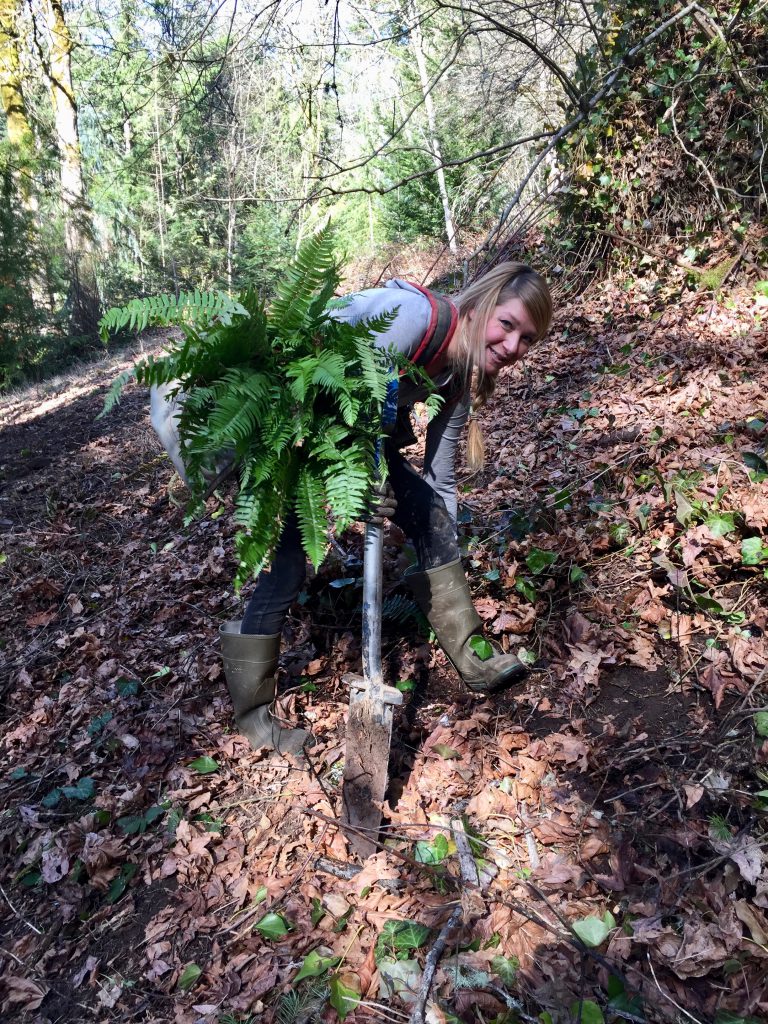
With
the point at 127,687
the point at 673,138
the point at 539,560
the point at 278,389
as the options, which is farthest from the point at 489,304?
the point at 673,138

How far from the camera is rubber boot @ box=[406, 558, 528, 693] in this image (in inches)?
118

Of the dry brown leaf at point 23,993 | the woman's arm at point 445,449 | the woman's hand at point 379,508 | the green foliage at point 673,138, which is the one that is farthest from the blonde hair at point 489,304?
the green foliage at point 673,138

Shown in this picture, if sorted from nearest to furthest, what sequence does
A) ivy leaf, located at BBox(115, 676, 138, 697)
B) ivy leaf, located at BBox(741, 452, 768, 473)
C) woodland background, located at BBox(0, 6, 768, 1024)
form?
woodland background, located at BBox(0, 6, 768, 1024) < ivy leaf, located at BBox(741, 452, 768, 473) < ivy leaf, located at BBox(115, 676, 138, 697)

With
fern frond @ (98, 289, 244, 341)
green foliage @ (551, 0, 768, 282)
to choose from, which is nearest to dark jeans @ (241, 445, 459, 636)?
fern frond @ (98, 289, 244, 341)

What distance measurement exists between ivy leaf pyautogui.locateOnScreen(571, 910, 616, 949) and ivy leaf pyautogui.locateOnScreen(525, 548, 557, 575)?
171 centimetres

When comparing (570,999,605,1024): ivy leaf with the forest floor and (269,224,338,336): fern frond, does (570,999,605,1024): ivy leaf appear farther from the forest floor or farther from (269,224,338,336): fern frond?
(269,224,338,336): fern frond

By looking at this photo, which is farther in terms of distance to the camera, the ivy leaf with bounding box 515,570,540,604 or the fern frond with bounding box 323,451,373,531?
the ivy leaf with bounding box 515,570,540,604

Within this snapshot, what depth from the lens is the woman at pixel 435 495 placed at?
2.50 m

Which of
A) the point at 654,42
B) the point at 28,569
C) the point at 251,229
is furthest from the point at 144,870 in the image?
the point at 251,229

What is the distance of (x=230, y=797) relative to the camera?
2.81 m

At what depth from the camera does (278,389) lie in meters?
1.91

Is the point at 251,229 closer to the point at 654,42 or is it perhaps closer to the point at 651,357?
the point at 654,42

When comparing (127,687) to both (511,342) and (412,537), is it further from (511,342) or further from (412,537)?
(511,342)

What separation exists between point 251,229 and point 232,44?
57.5 ft
